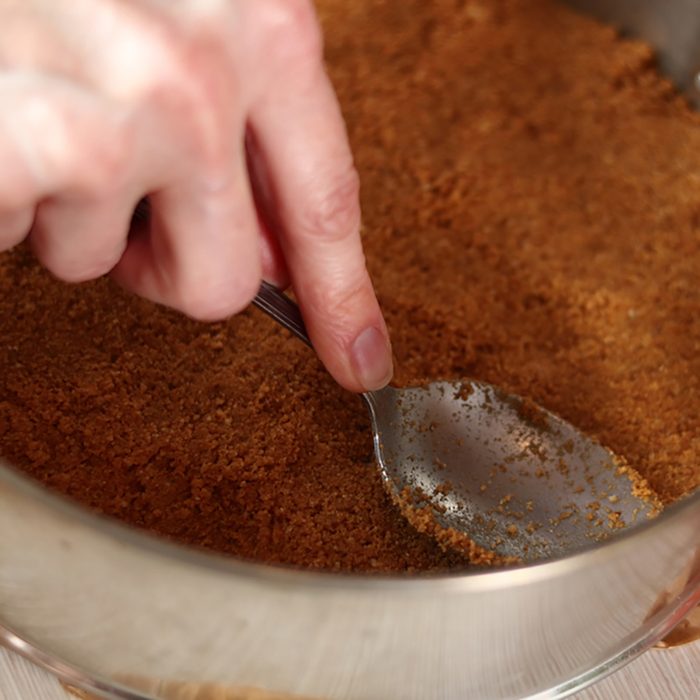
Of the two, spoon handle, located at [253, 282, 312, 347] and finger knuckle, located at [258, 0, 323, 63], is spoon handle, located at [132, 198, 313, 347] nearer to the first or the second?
spoon handle, located at [253, 282, 312, 347]

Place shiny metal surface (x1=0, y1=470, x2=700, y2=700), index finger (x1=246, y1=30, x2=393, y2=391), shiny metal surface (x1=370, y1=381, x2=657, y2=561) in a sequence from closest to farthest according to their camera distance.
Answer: shiny metal surface (x1=0, y1=470, x2=700, y2=700)
index finger (x1=246, y1=30, x2=393, y2=391)
shiny metal surface (x1=370, y1=381, x2=657, y2=561)

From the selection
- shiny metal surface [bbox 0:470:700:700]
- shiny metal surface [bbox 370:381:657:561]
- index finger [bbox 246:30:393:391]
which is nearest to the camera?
shiny metal surface [bbox 0:470:700:700]

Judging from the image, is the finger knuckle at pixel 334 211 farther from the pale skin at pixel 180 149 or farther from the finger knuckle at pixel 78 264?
the finger knuckle at pixel 78 264

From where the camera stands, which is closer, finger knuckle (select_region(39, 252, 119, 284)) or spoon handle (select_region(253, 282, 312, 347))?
finger knuckle (select_region(39, 252, 119, 284))

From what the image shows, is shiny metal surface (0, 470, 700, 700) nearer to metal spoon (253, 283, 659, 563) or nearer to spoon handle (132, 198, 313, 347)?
metal spoon (253, 283, 659, 563)

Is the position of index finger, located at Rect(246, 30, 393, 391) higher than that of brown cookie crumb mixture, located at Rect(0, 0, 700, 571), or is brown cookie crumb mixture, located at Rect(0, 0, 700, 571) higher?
index finger, located at Rect(246, 30, 393, 391)

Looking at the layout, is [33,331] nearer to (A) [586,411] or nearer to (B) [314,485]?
(B) [314,485]

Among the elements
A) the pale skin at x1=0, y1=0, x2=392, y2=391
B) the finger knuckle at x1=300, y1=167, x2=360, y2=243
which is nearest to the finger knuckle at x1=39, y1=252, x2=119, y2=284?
the pale skin at x1=0, y1=0, x2=392, y2=391

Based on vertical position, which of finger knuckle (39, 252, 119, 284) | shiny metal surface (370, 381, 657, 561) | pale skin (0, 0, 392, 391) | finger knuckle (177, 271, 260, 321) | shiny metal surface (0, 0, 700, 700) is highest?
pale skin (0, 0, 392, 391)

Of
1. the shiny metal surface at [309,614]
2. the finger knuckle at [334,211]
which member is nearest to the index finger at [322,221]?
the finger knuckle at [334,211]
